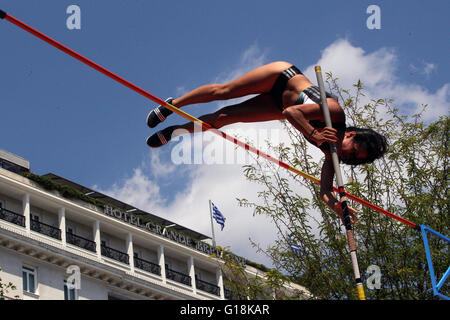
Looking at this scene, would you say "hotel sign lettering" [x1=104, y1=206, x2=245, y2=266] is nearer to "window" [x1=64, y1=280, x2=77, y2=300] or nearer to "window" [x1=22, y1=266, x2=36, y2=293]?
"window" [x1=64, y1=280, x2=77, y2=300]

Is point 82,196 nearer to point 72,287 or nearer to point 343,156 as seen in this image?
point 72,287

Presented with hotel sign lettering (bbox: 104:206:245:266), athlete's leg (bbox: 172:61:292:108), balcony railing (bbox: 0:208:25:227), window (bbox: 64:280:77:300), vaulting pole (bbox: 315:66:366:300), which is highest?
hotel sign lettering (bbox: 104:206:245:266)

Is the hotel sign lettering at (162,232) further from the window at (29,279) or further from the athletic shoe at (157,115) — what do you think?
the athletic shoe at (157,115)

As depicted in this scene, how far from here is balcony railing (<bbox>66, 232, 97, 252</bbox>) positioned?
38.2 meters

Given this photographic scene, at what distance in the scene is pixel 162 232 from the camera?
43.7 m

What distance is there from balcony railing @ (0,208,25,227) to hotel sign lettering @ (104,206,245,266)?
593 cm

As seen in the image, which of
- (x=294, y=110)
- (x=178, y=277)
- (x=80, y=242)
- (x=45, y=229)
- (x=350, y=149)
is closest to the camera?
(x=294, y=110)

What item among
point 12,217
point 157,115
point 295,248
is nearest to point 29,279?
point 12,217

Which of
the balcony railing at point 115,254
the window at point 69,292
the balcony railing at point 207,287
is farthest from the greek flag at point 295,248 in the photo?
the balcony railing at point 207,287

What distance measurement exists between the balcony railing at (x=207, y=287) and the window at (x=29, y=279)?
40.9 feet

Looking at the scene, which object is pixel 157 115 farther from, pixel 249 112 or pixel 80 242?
pixel 80 242

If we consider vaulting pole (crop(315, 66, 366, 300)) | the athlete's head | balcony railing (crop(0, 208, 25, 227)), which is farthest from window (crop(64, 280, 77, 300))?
vaulting pole (crop(315, 66, 366, 300))

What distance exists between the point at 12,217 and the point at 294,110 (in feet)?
95.5
